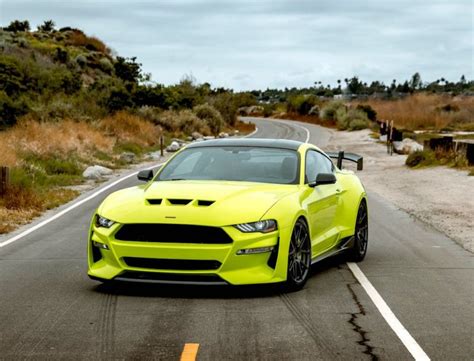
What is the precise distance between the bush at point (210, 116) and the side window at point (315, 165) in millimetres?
56280

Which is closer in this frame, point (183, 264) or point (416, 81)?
point (183, 264)

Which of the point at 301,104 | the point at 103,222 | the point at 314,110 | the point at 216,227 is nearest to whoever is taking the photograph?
the point at 216,227

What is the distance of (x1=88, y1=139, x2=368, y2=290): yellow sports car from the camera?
336 inches

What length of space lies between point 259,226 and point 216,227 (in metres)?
0.42

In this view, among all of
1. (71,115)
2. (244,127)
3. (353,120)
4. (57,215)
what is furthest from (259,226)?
(244,127)

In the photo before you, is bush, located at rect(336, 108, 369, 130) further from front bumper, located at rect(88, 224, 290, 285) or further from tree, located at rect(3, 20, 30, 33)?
front bumper, located at rect(88, 224, 290, 285)

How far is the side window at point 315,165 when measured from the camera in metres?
10.4

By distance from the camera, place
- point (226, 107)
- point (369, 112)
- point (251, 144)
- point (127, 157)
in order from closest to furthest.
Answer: point (251, 144), point (127, 157), point (226, 107), point (369, 112)

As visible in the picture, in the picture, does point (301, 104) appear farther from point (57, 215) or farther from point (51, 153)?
point (57, 215)

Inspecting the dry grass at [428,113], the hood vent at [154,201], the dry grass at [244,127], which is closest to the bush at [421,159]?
the hood vent at [154,201]

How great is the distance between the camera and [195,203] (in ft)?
28.9

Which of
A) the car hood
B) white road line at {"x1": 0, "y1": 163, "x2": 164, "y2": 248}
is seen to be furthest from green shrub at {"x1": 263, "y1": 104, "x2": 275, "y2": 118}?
the car hood

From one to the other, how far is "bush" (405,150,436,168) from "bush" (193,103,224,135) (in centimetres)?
3648

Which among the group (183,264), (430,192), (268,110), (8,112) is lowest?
(268,110)
